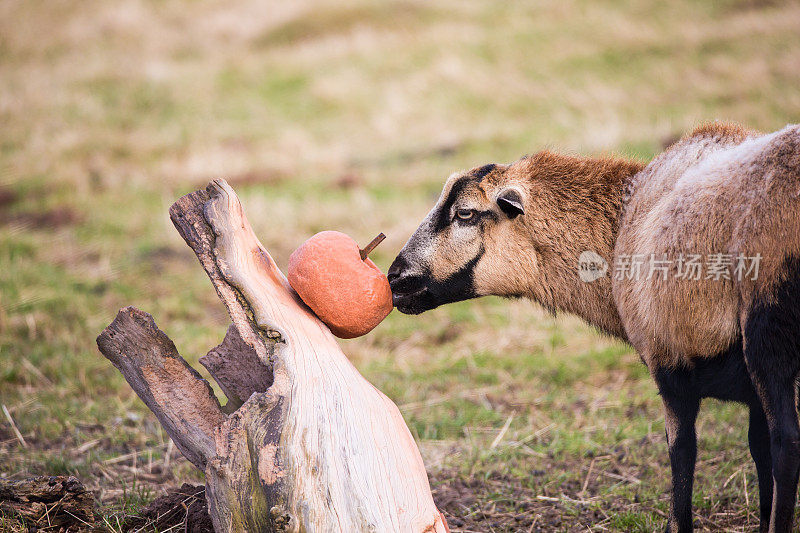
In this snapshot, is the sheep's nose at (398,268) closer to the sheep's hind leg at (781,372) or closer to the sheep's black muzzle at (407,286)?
the sheep's black muzzle at (407,286)

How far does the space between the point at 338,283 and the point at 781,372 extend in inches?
80.9

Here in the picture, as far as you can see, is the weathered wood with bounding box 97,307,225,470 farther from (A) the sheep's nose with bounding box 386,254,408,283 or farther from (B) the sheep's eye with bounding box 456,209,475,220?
(B) the sheep's eye with bounding box 456,209,475,220

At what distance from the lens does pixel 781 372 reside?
3.07 m

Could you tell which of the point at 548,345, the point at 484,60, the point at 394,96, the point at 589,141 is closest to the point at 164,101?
the point at 394,96

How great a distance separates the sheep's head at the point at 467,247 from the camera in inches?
176

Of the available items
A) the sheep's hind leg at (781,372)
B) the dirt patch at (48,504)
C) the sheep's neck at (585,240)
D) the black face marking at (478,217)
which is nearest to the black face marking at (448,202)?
the black face marking at (478,217)

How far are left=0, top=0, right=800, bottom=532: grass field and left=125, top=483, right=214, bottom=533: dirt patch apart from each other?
0.17 metres

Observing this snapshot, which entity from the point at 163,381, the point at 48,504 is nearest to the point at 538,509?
the point at 163,381

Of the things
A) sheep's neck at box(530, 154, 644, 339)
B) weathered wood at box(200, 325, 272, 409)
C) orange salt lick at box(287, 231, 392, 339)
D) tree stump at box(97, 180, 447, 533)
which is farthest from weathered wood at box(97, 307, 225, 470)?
sheep's neck at box(530, 154, 644, 339)

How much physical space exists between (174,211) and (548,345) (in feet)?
14.3

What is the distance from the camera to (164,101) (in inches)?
599

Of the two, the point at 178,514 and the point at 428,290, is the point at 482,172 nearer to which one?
the point at 428,290

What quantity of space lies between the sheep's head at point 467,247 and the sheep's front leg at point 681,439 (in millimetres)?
1149

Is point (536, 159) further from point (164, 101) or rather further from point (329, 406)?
point (164, 101)
